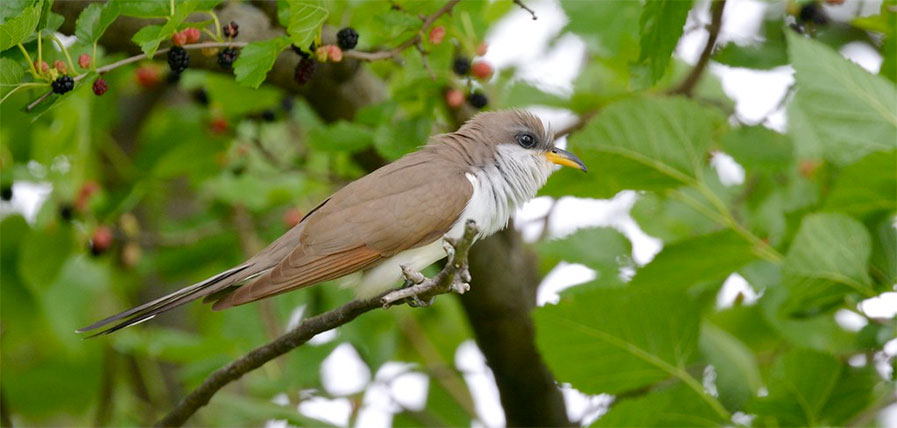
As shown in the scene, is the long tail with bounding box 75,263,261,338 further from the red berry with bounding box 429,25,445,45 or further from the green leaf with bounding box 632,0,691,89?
the green leaf with bounding box 632,0,691,89

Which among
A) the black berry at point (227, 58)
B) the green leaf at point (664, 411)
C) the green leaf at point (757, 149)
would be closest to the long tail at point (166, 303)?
the black berry at point (227, 58)

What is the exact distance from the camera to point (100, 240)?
5.52 metres

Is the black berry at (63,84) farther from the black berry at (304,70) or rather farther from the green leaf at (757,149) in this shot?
the green leaf at (757,149)

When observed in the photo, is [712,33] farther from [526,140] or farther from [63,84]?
[63,84]

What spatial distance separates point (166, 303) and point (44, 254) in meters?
2.08

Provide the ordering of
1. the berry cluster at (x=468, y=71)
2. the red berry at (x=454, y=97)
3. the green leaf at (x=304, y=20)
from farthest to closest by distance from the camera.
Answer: the red berry at (x=454, y=97) < the berry cluster at (x=468, y=71) < the green leaf at (x=304, y=20)

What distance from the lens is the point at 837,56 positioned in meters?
4.02

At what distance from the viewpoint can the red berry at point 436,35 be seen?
13.5ft

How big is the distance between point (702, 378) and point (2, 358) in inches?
193

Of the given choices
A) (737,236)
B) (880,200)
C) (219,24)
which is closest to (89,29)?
(219,24)

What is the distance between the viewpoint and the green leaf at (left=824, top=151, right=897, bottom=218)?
12.5 ft

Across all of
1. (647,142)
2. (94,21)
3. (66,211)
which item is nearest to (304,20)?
(94,21)

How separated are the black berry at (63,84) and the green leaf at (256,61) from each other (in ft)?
1.67

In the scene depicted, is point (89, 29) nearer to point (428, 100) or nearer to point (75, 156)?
point (428, 100)
